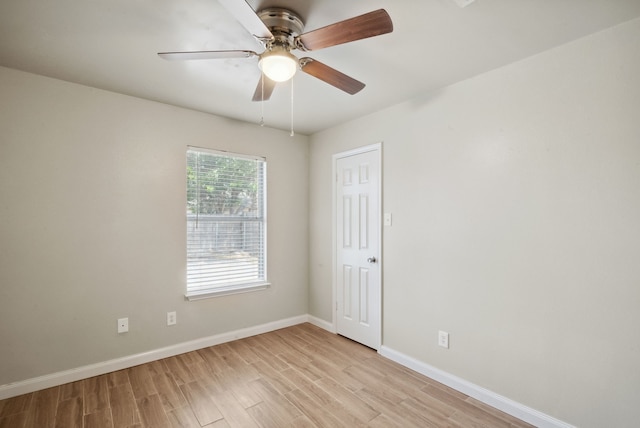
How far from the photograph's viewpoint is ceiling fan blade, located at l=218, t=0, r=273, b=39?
1300mm

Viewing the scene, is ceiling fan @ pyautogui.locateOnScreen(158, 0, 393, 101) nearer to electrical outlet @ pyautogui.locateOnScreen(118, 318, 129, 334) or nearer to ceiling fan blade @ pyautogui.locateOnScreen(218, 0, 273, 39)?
ceiling fan blade @ pyautogui.locateOnScreen(218, 0, 273, 39)

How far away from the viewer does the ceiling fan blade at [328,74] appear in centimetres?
177

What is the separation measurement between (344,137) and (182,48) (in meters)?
1.98

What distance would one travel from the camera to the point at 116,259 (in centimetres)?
273

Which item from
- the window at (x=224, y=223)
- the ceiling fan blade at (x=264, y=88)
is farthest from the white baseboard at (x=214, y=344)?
the ceiling fan blade at (x=264, y=88)

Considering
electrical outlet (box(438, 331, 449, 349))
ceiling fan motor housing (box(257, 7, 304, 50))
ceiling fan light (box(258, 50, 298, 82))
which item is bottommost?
electrical outlet (box(438, 331, 449, 349))

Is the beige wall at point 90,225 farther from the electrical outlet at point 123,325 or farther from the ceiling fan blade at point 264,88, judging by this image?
the ceiling fan blade at point 264,88

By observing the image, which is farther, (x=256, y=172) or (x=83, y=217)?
(x=256, y=172)

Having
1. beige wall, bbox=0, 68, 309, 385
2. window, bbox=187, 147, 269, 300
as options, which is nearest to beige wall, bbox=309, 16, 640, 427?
window, bbox=187, 147, 269, 300

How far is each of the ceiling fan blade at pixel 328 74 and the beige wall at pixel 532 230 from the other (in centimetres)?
106

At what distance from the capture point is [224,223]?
3396 mm

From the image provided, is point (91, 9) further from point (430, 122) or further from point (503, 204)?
point (503, 204)

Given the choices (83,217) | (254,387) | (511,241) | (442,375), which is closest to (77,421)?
(254,387)

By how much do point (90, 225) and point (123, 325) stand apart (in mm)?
944
